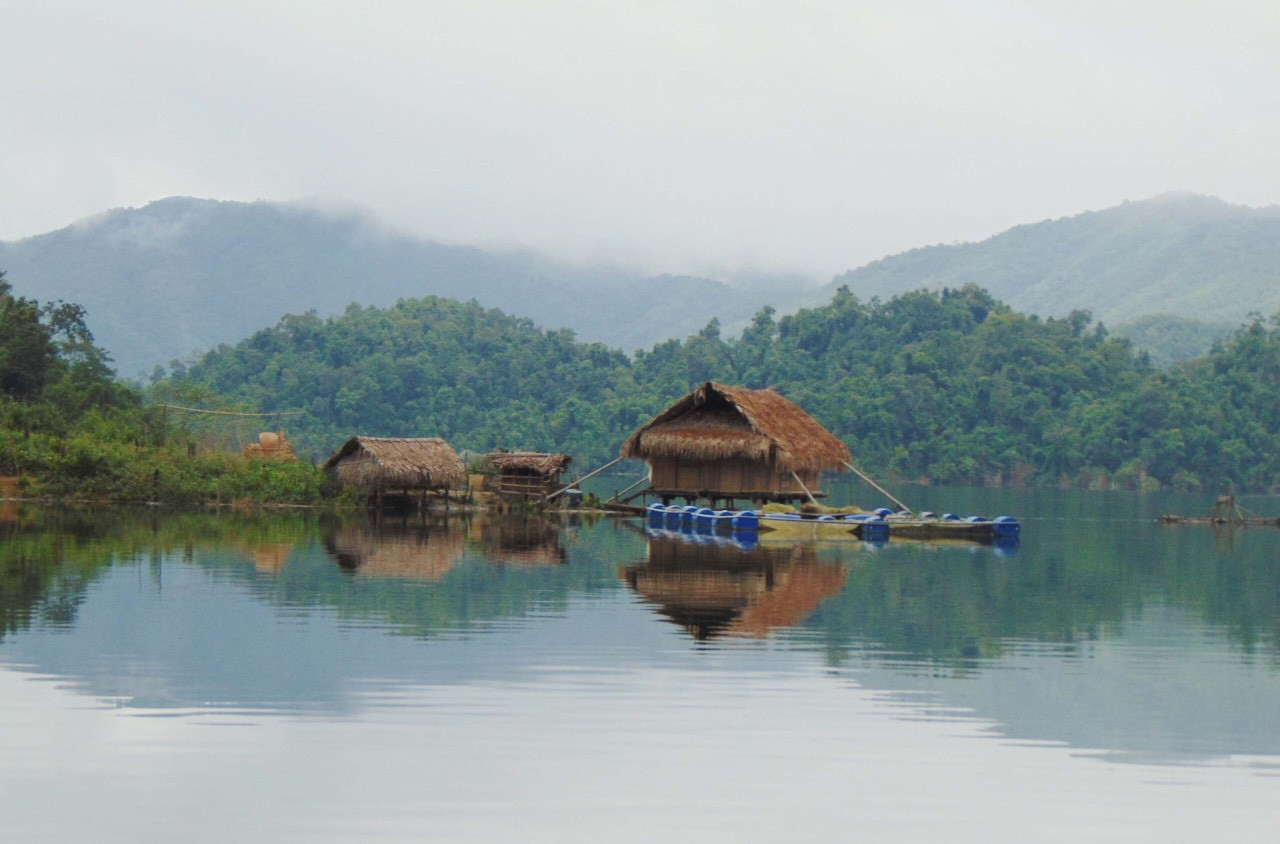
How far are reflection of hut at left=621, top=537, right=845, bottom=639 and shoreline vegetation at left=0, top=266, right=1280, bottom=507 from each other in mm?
40405

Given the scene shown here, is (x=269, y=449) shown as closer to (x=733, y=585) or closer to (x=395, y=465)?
(x=395, y=465)

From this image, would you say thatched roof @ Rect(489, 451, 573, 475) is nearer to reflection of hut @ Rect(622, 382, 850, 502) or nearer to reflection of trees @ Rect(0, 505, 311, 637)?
reflection of hut @ Rect(622, 382, 850, 502)

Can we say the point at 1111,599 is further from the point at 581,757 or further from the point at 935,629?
the point at 581,757

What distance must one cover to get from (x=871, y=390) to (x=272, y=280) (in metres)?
114

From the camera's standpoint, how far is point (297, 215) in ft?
636

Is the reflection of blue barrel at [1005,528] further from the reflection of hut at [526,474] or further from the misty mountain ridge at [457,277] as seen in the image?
the misty mountain ridge at [457,277]

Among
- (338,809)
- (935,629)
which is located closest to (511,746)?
(338,809)

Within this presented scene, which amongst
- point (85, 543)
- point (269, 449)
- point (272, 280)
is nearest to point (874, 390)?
point (269, 449)

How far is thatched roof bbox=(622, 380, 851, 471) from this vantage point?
35.3 m

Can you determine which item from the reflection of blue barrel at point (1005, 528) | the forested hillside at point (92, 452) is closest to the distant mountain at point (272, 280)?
the forested hillside at point (92, 452)

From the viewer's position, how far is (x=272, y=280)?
174 m

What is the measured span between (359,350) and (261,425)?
1926 cm

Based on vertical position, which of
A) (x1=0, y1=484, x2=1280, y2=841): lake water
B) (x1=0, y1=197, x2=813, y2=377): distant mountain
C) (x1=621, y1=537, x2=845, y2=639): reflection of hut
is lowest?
(x1=0, y1=484, x2=1280, y2=841): lake water

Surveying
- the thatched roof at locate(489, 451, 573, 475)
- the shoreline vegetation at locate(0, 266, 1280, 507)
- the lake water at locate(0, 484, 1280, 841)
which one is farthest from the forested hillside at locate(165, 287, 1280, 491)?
the lake water at locate(0, 484, 1280, 841)
